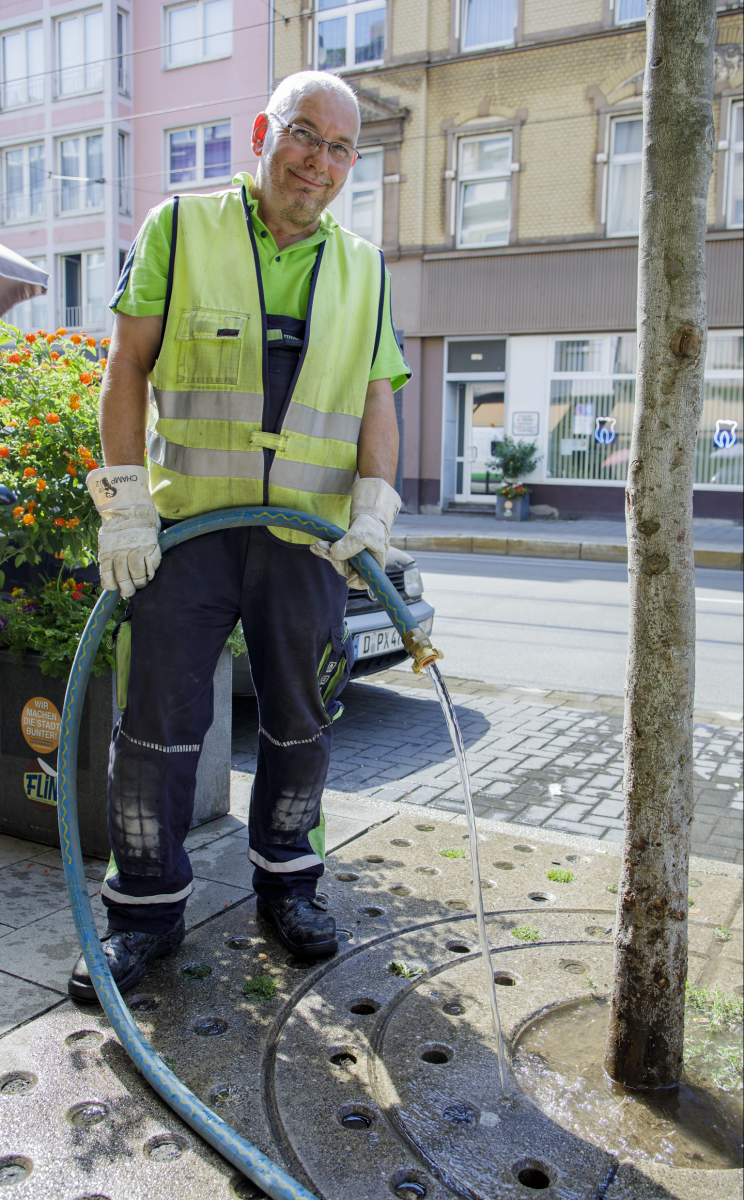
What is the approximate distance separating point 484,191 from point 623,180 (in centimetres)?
282

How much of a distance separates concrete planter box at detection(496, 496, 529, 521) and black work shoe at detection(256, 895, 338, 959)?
16819 millimetres

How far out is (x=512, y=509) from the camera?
19.3m

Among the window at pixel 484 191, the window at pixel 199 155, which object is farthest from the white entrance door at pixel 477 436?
the window at pixel 199 155

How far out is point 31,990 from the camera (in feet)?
8.13

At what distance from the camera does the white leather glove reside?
96.1 inches

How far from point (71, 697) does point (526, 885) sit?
5.38ft

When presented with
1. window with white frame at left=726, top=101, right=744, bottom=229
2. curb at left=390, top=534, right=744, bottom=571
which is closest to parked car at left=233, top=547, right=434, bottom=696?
curb at left=390, top=534, right=744, bottom=571

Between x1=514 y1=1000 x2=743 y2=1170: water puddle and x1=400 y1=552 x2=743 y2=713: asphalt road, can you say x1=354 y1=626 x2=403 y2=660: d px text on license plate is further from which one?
x1=514 y1=1000 x2=743 y2=1170: water puddle

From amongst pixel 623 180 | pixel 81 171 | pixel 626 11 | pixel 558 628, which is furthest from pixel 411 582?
pixel 81 171

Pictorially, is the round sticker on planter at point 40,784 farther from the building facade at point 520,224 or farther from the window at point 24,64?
the window at point 24,64

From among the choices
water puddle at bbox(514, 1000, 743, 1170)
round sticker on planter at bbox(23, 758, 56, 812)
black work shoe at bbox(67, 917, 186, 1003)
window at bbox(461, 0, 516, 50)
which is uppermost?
window at bbox(461, 0, 516, 50)

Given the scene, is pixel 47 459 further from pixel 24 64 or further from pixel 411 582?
pixel 24 64

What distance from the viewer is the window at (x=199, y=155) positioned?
23.9m

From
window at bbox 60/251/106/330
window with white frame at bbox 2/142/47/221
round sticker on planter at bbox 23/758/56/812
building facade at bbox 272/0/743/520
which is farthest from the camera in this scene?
window with white frame at bbox 2/142/47/221
